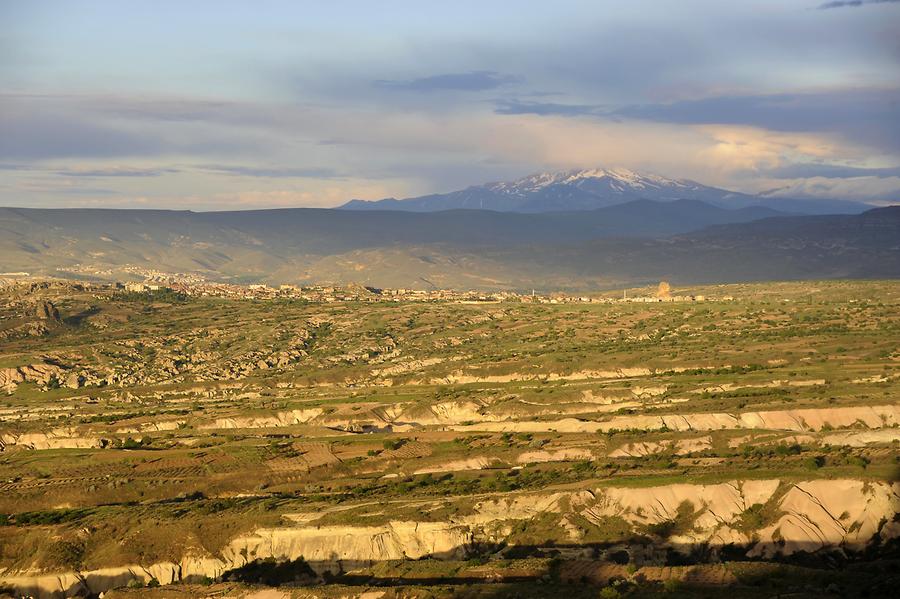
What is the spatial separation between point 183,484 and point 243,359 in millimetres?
81213

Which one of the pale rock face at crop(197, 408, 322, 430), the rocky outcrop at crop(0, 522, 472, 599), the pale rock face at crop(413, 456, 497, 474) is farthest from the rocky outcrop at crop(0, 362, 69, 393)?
the rocky outcrop at crop(0, 522, 472, 599)

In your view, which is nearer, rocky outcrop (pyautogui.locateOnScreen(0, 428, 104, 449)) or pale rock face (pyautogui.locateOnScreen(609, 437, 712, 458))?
pale rock face (pyautogui.locateOnScreen(609, 437, 712, 458))

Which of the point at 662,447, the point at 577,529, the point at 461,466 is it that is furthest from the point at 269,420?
the point at 577,529

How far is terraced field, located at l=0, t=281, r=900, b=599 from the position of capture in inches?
2758

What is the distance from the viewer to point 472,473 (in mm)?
90812

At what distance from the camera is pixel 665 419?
108m

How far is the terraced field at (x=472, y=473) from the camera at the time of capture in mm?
70062

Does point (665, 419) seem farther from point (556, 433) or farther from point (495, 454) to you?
point (495, 454)

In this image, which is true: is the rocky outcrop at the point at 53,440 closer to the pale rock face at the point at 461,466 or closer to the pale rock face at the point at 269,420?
the pale rock face at the point at 269,420

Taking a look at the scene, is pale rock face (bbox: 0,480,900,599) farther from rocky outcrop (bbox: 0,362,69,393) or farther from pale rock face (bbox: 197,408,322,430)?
rocky outcrop (bbox: 0,362,69,393)

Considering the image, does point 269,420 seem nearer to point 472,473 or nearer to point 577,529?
point 472,473

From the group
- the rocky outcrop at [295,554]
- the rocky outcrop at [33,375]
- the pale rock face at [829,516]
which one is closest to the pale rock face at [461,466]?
the rocky outcrop at [295,554]

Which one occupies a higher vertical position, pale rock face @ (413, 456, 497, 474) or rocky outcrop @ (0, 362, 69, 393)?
pale rock face @ (413, 456, 497, 474)

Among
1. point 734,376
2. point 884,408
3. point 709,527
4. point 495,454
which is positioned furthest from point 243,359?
point 709,527
